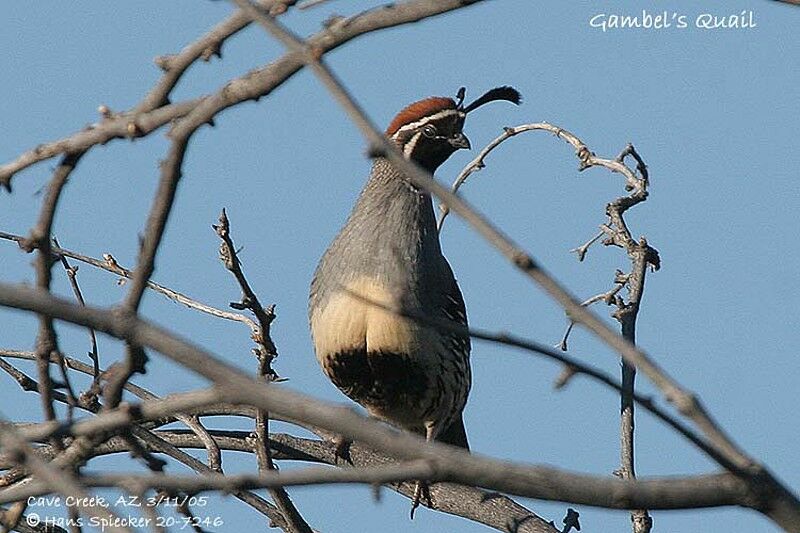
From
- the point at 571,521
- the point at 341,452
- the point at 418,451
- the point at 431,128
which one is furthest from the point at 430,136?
the point at 418,451

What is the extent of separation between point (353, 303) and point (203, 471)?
1418 millimetres

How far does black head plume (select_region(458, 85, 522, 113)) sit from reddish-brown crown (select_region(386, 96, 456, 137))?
0.06 metres

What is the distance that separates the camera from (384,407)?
5.24m

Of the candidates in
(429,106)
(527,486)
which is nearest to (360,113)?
(527,486)

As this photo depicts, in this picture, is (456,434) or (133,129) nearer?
(133,129)

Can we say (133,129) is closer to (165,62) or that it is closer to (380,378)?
(165,62)

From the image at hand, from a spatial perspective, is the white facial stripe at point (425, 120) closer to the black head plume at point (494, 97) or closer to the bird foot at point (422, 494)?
the black head plume at point (494, 97)

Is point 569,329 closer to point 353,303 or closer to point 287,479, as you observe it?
point 353,303

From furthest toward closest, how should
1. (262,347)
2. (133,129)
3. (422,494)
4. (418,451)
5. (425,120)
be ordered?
(425,120) → (422,494) → (262,347) → (133,129) → (418,451)

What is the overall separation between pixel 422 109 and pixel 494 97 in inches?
15.0

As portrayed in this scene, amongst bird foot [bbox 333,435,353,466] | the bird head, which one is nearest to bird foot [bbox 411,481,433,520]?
bird foot [bbox 333,435,353,466]

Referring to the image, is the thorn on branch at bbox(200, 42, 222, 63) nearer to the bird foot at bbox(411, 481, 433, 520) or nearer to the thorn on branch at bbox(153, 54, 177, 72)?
the thorn on branch at bbox(153, 54, 177, 72)

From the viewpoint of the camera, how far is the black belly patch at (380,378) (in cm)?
493

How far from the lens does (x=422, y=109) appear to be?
525 centimetres
